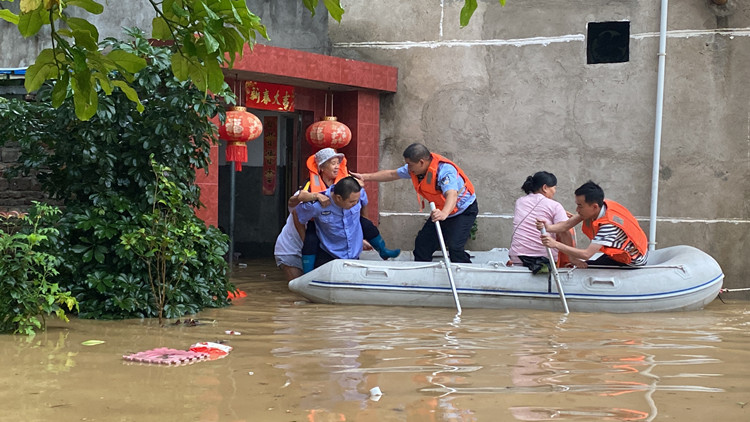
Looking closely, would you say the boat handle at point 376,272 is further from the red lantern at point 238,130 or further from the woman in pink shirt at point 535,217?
the red lantern at point 238,130

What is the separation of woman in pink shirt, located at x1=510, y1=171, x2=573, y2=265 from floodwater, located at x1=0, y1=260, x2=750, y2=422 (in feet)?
3.80

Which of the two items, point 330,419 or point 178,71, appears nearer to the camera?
point 178,71

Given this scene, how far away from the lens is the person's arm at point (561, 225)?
7.73 m

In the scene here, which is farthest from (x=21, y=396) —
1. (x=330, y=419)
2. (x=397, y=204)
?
(x=397, y=204)

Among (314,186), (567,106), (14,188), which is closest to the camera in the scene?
(14,188)

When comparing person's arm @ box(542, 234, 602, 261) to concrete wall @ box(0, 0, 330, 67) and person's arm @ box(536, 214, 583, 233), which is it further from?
concrete wall @ box(0, 0, 330, 67)

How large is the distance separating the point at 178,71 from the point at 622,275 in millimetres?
5674

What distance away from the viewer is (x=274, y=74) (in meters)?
9.59

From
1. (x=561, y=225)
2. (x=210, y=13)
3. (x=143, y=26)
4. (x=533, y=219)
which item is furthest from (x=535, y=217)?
(x=210, y=13)

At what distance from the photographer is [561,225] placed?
7820 millimetres

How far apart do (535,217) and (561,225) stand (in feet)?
0.95

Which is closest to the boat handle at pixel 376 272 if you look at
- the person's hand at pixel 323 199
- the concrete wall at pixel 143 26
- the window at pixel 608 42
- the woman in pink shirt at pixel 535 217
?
the person's hand at pixel 323 199

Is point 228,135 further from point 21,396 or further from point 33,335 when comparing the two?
point 21,396

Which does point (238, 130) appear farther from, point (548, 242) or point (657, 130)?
point (657, 130)
